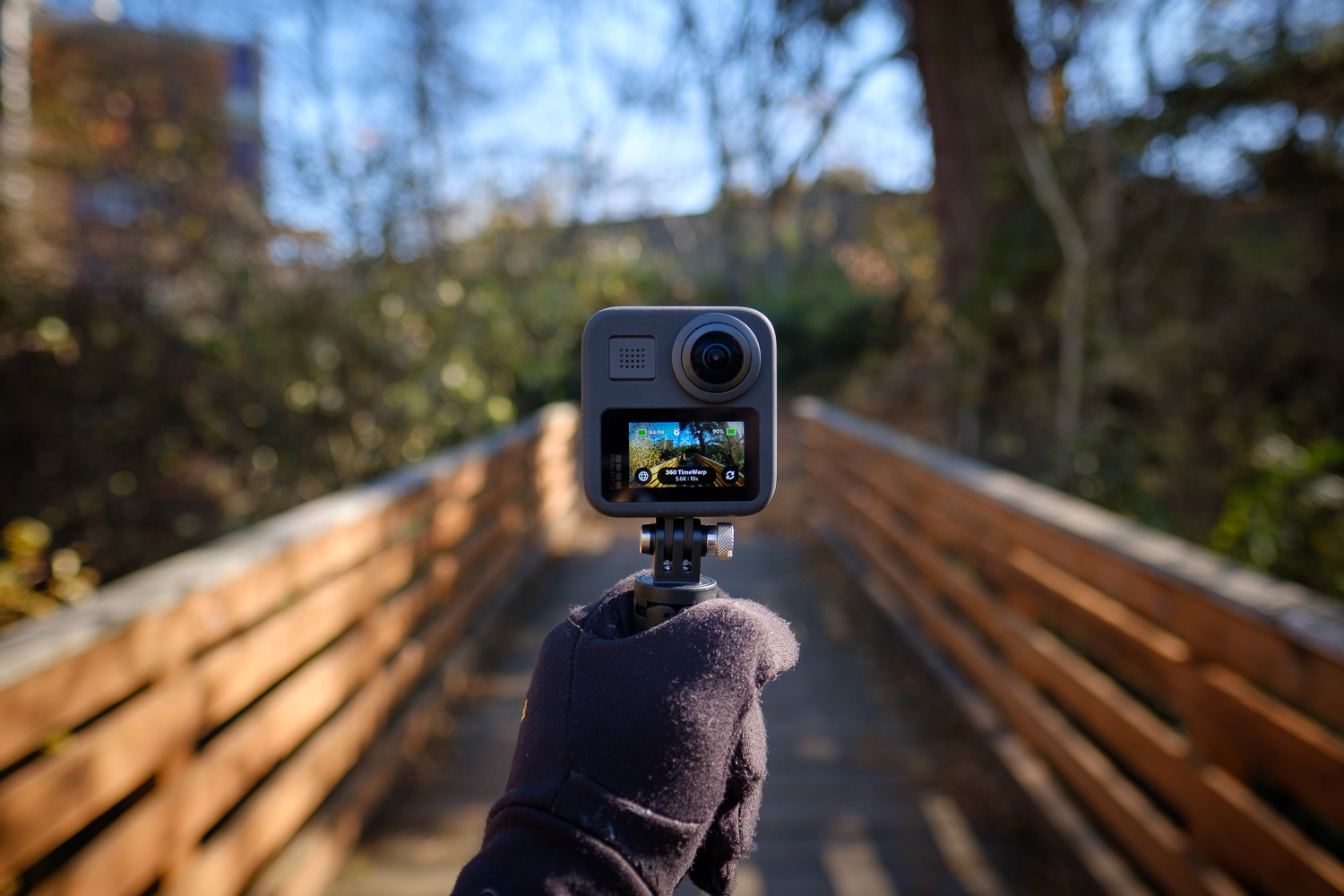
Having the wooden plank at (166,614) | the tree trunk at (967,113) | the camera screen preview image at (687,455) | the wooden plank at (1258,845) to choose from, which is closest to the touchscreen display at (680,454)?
the camera screen preview image at (687,455)

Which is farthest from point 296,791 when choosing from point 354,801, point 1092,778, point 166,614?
point 1092,778

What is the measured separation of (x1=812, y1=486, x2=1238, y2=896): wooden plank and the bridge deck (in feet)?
0.54

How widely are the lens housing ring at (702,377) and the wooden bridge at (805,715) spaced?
1103mm

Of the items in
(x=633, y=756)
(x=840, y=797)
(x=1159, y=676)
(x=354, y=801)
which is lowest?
(x=840, y=797)

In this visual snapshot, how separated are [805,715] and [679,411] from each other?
2772 mm

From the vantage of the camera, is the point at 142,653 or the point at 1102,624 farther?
the point at 1102,624

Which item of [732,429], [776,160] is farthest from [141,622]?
[776,160]

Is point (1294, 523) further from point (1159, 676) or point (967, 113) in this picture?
point (967, 113)

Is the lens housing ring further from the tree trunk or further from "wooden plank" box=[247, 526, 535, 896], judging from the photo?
the tree trunk

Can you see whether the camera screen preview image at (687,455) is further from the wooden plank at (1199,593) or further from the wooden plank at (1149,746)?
the wooden plank at (1149,746)

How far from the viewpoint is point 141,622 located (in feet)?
4.83

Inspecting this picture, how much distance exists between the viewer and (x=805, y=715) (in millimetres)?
3273

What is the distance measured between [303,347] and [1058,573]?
359 cm

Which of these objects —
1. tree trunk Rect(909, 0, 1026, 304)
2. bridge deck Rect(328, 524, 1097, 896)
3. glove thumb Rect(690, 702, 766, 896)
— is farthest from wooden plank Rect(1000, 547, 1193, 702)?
tree trunk Rect(909, 0, 1026, 304)
